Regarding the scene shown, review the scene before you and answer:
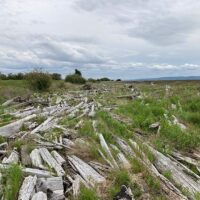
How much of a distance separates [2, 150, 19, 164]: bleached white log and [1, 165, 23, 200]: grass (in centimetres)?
49

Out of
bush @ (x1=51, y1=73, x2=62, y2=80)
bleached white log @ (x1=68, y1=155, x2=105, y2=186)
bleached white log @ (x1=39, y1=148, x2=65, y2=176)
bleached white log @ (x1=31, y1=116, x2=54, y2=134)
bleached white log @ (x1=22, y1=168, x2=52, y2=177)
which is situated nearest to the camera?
bleached white log @ (x1=22, y1=168, x2=52, y2=177)

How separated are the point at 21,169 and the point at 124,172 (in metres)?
1.78

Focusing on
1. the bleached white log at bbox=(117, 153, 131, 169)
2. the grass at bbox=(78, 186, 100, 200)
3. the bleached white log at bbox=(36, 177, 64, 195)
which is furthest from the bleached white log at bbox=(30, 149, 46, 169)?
the bleached white log at bbox=(117, 153, 131, 169)

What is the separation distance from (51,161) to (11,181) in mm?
1144

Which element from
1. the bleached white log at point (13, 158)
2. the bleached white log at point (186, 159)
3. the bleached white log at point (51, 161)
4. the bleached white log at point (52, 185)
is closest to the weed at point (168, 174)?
the bleached white log at point (186, 159)

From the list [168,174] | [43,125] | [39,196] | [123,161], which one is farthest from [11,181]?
[43,125]

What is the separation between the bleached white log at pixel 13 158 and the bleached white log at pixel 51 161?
1.60 ft

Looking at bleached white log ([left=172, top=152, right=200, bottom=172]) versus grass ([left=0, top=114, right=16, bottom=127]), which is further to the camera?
grass ([left=0, top=114, right=16, bottom=127])

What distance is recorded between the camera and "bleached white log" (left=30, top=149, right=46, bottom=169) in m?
5.95

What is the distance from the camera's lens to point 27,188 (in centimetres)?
485

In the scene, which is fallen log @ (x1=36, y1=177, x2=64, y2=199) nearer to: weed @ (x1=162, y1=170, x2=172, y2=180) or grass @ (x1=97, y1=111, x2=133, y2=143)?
weed @ (x1=162, y1=170, x2=172, y2=180)

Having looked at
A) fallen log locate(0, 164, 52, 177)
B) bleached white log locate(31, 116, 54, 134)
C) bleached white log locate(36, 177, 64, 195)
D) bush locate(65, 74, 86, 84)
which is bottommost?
bush locate(65, 74, 86, 84)

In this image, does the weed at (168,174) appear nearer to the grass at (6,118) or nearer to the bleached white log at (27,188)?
the bleached white log at (27,188)

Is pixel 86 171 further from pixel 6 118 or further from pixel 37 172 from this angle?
pixel 6 118
